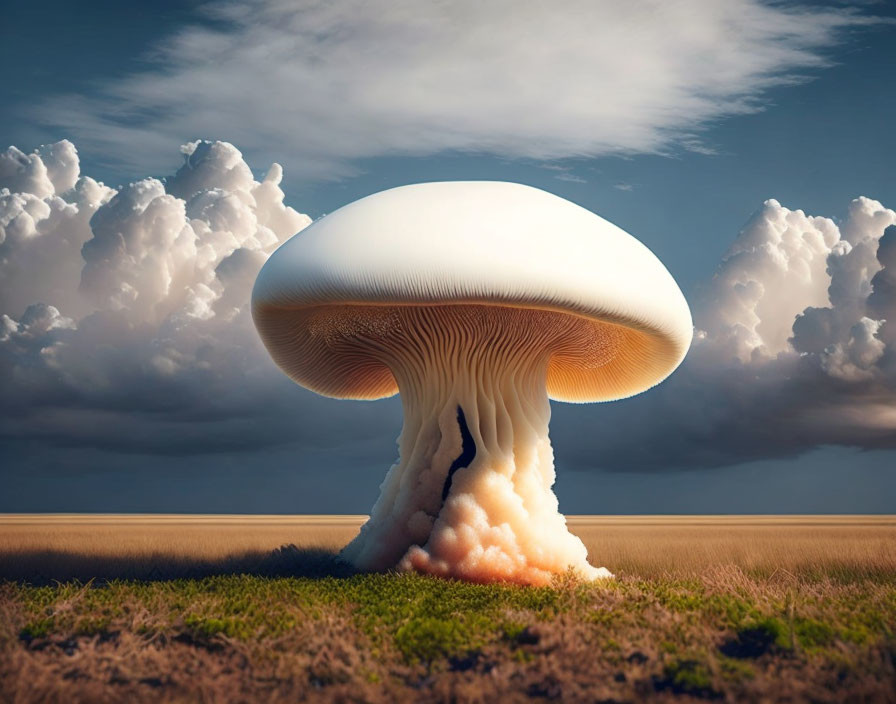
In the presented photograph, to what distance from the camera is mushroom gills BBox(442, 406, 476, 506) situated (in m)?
16.0

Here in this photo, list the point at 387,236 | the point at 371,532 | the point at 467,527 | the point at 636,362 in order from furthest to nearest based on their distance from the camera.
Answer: the point at 636,362 < the point at 371,532 < the point at 467,527 < the point at 387,236

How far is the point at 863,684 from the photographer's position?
859 cm

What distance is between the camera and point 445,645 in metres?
9.77

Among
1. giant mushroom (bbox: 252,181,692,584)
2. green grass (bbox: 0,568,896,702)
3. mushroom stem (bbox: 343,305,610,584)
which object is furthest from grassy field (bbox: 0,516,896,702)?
giant mushroom (bbox: 252,181,692,584)

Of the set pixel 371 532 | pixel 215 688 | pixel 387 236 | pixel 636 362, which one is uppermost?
pixel 387 236

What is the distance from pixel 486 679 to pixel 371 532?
8.15 metres

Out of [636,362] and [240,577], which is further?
[636,362]

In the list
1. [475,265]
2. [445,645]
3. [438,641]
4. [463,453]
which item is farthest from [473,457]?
[445,645]

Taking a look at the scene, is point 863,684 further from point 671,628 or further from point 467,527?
point 467,527

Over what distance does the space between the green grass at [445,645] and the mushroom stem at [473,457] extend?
6.15ft

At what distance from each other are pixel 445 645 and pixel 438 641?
198mm

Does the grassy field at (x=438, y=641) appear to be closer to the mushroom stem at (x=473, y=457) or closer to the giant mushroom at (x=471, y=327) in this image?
the mushroom stem at (x=473, y=457)

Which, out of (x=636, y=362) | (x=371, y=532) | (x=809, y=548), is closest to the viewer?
(x=371, y=532)

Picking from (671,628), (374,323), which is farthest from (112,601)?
(671,628)
